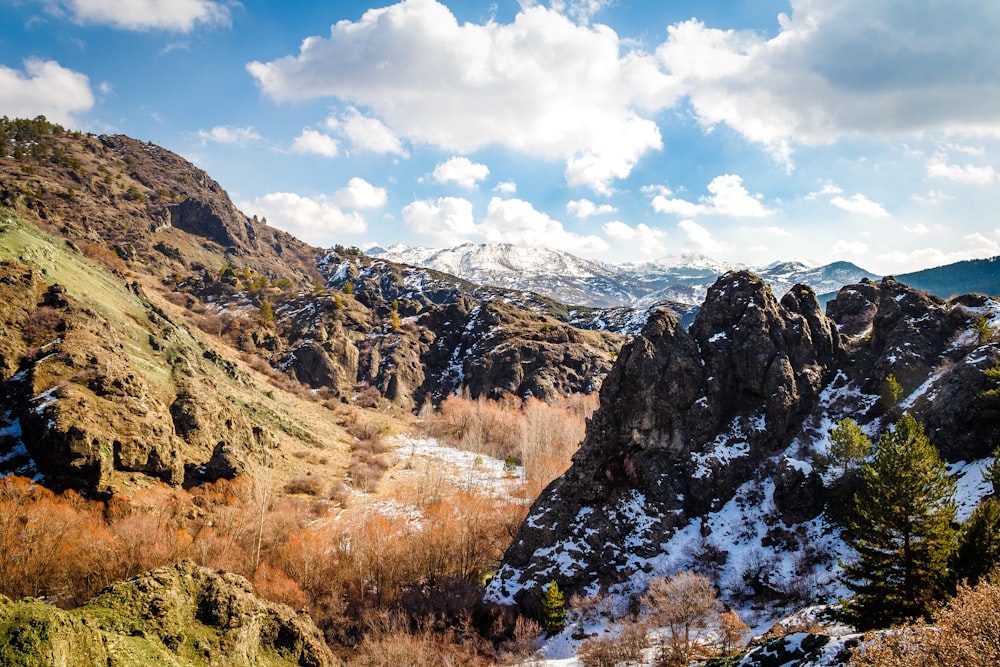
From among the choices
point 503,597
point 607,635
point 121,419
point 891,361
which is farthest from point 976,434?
point 121,419

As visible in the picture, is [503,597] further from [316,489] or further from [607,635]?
[316,489]

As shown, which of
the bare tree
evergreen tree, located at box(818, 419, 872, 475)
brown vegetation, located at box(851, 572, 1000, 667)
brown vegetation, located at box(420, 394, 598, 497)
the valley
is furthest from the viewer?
brown vegetation, located at box(420, 394, 598, 497)

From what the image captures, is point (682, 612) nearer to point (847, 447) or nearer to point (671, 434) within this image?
point (671, 434)

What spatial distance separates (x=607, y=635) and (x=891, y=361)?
1635 inches

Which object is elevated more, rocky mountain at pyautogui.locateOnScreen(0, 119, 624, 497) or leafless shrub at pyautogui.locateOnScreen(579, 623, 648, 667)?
rocky mountain at pyautogui.locateOnScreen(0, 119, 624, 497)

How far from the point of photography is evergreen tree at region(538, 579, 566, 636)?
41.6m

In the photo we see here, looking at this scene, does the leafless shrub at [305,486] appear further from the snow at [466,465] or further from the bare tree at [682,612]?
the bare tree at [682,612]

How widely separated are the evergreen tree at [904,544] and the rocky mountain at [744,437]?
12189 millimetres

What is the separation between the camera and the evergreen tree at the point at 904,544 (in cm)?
2569

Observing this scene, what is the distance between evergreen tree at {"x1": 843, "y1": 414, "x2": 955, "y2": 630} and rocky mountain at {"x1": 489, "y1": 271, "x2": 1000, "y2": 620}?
1219cm

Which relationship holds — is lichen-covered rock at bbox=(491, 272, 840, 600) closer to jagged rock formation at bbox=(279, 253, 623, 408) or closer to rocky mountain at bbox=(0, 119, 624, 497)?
rocky mountain at bbox=(0, 119, 624, 497)

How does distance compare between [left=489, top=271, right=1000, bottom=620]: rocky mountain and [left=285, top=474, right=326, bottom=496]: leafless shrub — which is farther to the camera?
[left=285, top=474, right=326, bottom=496]: leafless shrub

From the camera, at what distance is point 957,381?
1645 inches

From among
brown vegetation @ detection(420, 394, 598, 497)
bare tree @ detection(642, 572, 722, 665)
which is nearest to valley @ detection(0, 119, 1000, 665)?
bare tree @ detection(642, 572, 722, 665)
